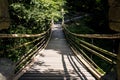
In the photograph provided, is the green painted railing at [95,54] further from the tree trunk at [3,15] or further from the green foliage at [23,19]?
the green foliage at [23,19]

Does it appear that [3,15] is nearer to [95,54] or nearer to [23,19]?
[95,54]

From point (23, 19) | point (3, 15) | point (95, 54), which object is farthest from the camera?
point (23, 19)

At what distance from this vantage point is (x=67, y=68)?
8.91 metres

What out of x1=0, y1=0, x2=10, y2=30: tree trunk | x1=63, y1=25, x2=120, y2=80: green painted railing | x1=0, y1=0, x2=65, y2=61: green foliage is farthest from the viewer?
x1=0, y1=0, x2=65, y2=61: green foliage

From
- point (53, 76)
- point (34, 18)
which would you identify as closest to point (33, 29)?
point (34, 18)

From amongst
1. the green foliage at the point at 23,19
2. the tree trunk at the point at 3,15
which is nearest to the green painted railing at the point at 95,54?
the tree trunk at the point at 3,15

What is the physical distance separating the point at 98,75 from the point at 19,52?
32.4 feet

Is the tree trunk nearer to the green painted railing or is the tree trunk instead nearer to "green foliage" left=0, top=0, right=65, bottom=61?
the green painted railing

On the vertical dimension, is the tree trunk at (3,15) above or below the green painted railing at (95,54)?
above

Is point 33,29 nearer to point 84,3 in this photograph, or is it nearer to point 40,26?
point 40,26

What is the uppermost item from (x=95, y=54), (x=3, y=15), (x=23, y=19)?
(x=3, y=15)

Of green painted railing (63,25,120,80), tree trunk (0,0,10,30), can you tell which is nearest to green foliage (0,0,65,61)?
green painted railing (63,25,120,80)

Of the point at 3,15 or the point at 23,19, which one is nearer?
the point at 3,15

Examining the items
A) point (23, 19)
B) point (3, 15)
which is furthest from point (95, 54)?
point (23, 19)
